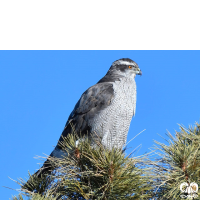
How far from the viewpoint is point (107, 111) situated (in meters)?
5.24

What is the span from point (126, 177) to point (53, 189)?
0.90 m

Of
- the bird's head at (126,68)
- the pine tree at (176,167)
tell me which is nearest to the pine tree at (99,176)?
the pine tree at (176,167)

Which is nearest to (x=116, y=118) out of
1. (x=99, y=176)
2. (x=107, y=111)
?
(x=107, y=111)

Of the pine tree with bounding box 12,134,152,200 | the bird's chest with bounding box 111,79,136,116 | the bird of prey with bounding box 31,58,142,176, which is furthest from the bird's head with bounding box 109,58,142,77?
the pine tree with bounding box 12,134,152,200

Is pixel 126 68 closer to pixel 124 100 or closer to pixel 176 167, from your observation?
pixel 124 100

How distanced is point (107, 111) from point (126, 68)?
1434mm

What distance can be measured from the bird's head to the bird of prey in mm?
335

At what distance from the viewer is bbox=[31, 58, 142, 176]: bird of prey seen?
17.1 ft

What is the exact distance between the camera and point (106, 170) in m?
2.95

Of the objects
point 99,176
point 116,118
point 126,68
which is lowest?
point 99,176

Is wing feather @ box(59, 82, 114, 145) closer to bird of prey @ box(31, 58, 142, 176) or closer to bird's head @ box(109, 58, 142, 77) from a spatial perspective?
→ bird of prey @ box(31, 58, 142, 176)

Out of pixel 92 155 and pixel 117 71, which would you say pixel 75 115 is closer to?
pixel 117 71

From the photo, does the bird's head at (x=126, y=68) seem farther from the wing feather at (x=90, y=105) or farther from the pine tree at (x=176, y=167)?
the pine tree at (x=176, y=167)

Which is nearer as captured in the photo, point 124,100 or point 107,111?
point 107,111
